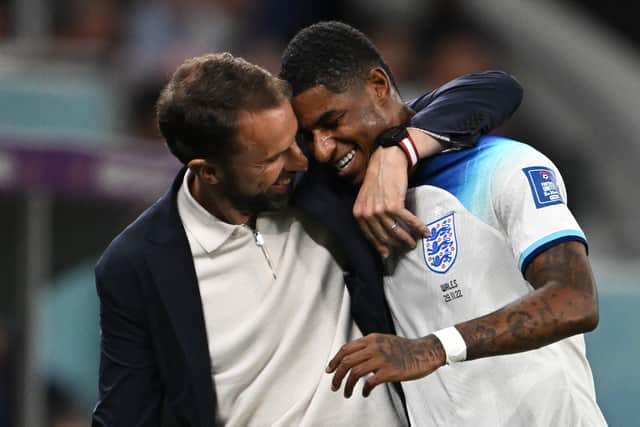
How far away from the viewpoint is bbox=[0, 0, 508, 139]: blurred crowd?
240 inches

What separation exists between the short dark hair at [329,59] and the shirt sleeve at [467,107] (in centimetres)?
14

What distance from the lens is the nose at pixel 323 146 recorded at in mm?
2900

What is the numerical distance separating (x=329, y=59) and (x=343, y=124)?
0.16 meters

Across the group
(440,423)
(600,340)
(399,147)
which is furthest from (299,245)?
(600,340)

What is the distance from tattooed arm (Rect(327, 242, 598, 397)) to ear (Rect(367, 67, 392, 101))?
0.67m

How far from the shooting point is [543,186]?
2672mm

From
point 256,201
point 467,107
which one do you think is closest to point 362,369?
point 256,201

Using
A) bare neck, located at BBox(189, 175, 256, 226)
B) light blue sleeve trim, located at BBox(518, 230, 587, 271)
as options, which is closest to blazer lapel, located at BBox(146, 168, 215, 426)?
bare neck, located at BBox(189, 175, 256, 226)

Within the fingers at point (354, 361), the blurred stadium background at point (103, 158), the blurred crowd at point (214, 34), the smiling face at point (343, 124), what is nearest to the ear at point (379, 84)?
the smiling face at point (343, 124)

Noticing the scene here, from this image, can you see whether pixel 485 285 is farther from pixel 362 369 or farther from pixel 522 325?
pixel 362 369

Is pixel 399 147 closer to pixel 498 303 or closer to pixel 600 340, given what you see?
pixel 498 303

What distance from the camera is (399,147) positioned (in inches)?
113

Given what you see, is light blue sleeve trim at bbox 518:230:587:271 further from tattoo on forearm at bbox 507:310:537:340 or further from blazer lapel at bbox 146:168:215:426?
blazer lapel at bbox 146:168:215:426

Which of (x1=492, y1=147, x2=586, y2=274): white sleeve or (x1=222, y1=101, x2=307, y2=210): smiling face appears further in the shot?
(x1=222, y1=101, x2=307, y2=210): smiling face
